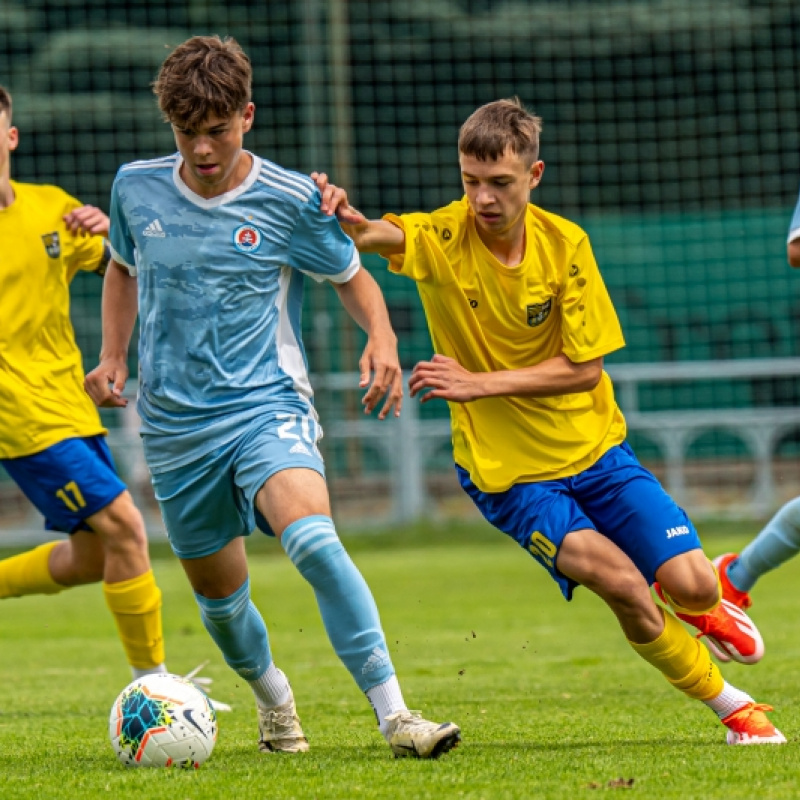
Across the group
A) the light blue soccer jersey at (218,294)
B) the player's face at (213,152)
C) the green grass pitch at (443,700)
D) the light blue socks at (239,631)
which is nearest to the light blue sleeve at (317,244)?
the light blue soccer jersey at (218,294)

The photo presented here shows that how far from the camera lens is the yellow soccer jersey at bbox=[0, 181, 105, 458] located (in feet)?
19.9

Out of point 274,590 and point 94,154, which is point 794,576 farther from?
point 94,154

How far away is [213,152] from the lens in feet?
14.5

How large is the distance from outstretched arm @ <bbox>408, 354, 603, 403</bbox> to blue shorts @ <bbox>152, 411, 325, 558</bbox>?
0.37 meters

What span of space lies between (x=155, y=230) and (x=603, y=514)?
1.66 metres

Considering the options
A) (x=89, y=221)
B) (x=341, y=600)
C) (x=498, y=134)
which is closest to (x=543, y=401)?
(x=498, y=134)

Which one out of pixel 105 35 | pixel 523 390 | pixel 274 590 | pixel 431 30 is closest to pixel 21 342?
pixel 523 390

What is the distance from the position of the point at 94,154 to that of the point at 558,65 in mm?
5429

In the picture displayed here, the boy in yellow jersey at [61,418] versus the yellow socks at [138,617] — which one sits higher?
the boy in yellow jersey at [61,418]

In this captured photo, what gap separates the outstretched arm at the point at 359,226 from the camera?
183 inches

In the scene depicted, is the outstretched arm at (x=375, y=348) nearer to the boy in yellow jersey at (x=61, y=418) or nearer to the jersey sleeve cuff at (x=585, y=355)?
the jersey sleeve cuff at (x=585, y=355)

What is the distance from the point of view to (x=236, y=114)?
14.6ft

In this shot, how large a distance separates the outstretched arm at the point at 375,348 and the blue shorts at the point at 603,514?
2.14 ft

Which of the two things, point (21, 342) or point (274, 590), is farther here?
point (274, 590)
